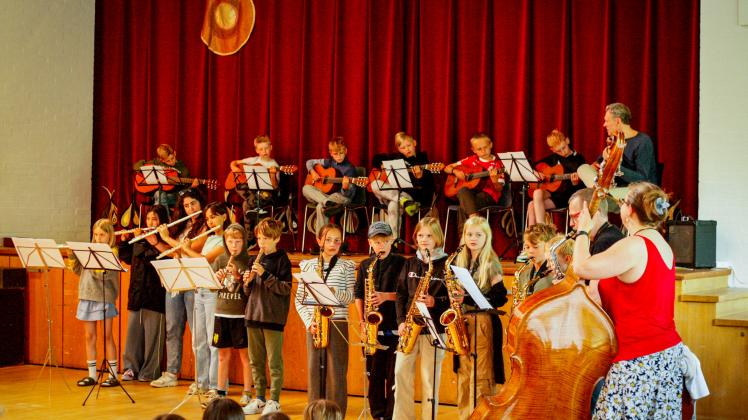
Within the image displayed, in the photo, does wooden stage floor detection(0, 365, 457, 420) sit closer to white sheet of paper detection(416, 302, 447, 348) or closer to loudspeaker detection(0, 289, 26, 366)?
loudspeaker detection(0, 289, 26, 366)

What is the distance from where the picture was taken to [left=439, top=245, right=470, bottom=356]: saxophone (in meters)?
5.47

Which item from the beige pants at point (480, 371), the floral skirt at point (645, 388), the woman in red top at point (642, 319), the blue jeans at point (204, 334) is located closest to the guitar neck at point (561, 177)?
the beige pants at point (480, 371)

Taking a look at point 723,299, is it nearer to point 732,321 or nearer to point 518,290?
point 732,321

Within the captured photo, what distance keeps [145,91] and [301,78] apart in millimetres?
2439

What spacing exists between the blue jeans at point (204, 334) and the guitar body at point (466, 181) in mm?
2944

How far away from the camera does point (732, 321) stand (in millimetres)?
6207

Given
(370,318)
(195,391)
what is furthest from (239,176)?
(370,318)

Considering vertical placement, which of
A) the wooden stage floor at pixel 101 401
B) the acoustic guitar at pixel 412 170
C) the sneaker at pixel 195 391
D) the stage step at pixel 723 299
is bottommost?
the wooden stage floor at pixel 101 401

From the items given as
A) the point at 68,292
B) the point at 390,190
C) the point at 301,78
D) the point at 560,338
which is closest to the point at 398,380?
the point at 560,338

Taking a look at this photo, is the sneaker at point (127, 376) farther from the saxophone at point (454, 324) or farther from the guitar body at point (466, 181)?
the saxophone at point (454, 324)

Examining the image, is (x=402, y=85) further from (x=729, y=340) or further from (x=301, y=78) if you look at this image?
(x=729, y=340)

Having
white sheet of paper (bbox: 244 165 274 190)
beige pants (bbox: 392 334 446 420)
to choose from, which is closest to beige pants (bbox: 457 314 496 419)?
beige pants (bbox: 392 334 446 420)

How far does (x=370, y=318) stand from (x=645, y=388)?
261 cm

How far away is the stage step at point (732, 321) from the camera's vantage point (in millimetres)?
6168
